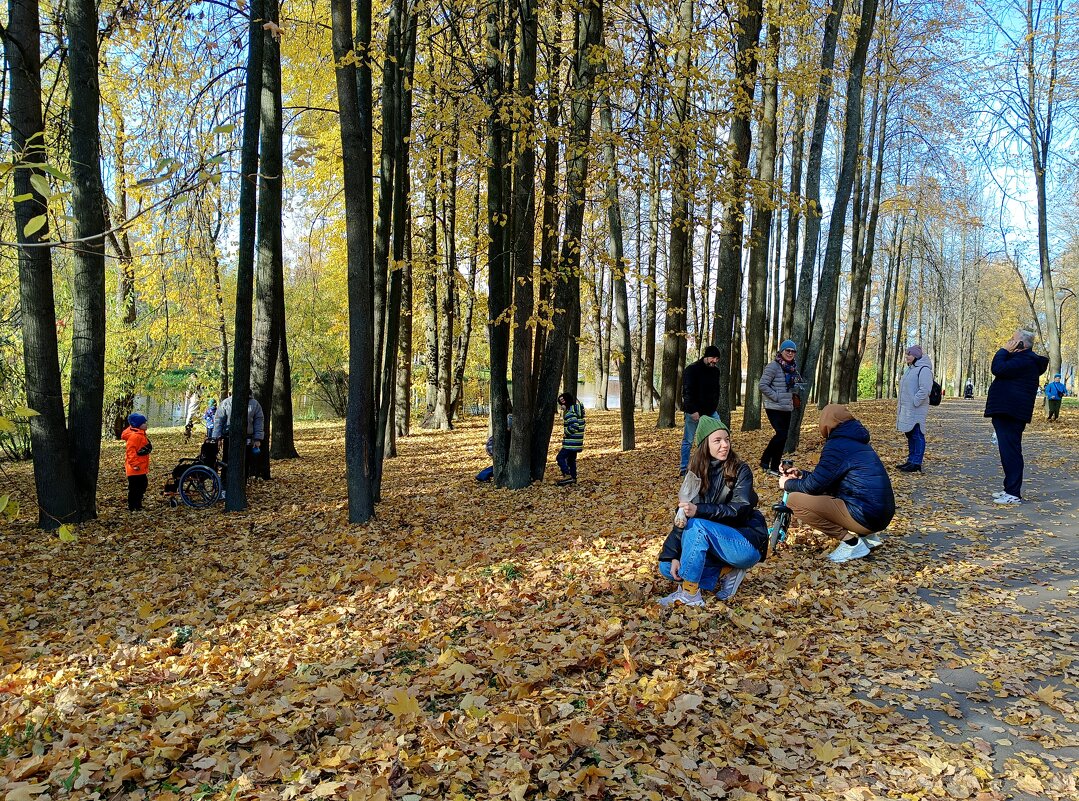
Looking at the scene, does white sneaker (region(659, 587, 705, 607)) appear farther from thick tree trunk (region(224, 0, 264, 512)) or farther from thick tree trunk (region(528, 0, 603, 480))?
thick tree trunk (region(224, 0, 264, 512))

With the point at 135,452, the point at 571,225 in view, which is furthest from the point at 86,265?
the point at 571,225

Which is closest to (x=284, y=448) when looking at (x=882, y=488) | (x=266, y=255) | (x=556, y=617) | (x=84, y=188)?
(x=266, y=255)

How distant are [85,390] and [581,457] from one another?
329 inches

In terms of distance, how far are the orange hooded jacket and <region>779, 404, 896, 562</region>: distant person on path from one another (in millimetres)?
7782

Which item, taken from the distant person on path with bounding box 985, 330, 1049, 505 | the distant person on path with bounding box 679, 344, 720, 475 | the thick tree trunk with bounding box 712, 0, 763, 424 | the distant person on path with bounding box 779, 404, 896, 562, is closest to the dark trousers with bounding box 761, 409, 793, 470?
the distant person on path with bounding box 679, 344, 720, 475

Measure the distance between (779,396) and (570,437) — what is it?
307 centimetres

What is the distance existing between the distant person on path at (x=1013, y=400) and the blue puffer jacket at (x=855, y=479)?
324 cm

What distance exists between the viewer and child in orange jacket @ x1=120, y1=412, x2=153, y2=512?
872 cm

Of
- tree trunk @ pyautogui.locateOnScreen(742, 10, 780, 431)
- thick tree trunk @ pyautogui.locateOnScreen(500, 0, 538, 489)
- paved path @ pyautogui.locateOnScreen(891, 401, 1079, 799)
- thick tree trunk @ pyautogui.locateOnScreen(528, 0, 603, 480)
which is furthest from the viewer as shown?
tree trunk @ pyautogui.locateOnScreen(742, 10, 780, 431)

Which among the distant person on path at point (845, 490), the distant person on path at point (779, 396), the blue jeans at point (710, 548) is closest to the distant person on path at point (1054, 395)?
the distant person on path at point (779, 396)

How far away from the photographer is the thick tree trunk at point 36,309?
24.0 feet

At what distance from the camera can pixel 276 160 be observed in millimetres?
9852

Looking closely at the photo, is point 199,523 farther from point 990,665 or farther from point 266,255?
point 990,665

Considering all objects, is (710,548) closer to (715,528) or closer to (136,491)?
(715,528)
